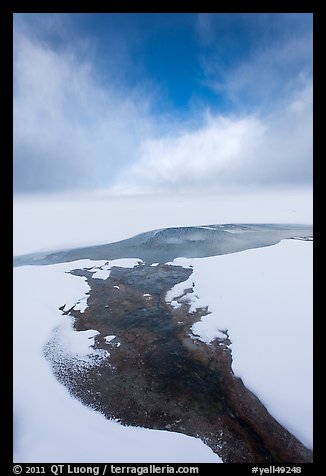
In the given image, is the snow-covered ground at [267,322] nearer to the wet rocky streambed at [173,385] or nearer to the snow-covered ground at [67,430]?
the wet rocky streambed at [173,385]

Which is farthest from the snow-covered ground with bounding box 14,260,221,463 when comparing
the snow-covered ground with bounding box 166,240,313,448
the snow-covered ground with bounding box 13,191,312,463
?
the snow-covered ground with bounding box 166,240,313,448

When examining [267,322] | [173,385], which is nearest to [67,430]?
[173,385]

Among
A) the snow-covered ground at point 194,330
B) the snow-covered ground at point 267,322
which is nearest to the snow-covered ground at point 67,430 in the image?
the snow-covered ground at point 194,330

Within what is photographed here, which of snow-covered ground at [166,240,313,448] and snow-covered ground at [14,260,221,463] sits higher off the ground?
snow-covered ground at [166,240,313,448]

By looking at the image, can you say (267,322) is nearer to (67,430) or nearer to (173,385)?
(173,385)

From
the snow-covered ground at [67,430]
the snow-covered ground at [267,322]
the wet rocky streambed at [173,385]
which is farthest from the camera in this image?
the snow-covered ground at [267,322]

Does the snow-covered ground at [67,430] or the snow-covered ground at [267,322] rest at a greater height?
the snow-covered ground at [267,322]

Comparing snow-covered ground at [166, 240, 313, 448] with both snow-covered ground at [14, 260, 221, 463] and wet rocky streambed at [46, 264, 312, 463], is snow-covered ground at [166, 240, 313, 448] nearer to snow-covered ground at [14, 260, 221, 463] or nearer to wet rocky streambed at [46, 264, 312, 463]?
wet rocky streambed at [46, 264, 312, 463]
